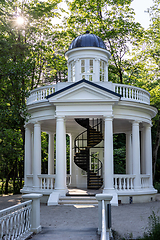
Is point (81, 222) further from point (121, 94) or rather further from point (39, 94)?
point (39, 94)

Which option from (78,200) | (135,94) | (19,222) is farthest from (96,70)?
(19,222)

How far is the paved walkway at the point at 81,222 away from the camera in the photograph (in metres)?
8.98

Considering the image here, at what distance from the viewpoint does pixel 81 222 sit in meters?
10.9

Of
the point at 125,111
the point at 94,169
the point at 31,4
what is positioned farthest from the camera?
the point at 31,4

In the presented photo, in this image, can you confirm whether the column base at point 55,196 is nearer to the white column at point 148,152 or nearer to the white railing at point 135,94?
the white column at point 148,152

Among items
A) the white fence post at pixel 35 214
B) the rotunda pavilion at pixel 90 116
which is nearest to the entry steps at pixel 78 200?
the rotunda pavilion at pixel 90 116

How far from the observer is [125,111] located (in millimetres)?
17891

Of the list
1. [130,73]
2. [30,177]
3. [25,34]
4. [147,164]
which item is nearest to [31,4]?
[25,34]

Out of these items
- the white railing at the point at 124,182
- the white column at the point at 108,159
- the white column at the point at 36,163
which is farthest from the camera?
the white column at the point at 36,163

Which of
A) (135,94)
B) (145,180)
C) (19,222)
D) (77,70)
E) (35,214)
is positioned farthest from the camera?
(77,70)

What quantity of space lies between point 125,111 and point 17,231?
448 inches

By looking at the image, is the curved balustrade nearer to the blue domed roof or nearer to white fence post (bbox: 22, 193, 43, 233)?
the blue domed roof

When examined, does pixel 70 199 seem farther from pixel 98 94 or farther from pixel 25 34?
pixel 25 34

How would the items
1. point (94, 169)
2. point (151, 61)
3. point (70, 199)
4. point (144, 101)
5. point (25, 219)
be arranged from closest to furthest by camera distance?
point (25, 219) < point (70, 199) < point (144, 101) < point (94, 169) < point (151, 61)
